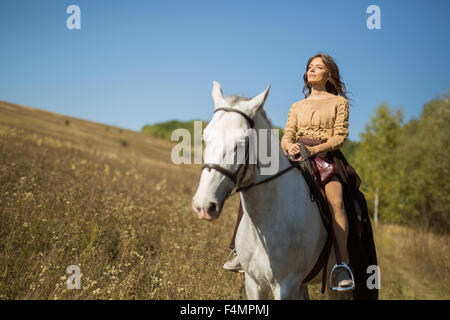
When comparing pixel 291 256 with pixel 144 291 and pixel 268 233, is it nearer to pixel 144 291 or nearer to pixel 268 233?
pixel 268 233

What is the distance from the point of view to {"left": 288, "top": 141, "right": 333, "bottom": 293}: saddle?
282cm

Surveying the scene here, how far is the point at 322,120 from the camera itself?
316cm

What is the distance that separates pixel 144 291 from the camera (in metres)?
4.12

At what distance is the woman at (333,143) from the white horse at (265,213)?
0.98ft

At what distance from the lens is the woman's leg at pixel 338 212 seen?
2877 mm

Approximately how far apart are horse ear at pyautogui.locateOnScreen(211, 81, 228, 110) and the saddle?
110 cm

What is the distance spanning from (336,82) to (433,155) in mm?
14744

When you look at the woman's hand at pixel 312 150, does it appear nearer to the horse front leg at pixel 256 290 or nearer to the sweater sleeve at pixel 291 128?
the sweater sleeve at pixel 291 128

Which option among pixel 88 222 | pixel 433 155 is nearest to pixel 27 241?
pixel 88 222

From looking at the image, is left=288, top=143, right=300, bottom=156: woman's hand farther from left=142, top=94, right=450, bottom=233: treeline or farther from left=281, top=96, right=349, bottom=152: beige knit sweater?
left=142, top=94, right=450, bottom=233: treeline

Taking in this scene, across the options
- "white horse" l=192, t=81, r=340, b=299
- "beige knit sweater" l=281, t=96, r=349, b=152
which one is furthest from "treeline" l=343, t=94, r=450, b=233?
"white horse" l=192, t=81, r=340, b=299

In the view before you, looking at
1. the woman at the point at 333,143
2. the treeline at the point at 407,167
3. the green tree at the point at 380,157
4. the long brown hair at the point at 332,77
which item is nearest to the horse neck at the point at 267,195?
the woman at the point at 333,143

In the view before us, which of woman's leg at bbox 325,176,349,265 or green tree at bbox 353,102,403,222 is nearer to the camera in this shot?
woman's leg at bbox 325,176,349,265

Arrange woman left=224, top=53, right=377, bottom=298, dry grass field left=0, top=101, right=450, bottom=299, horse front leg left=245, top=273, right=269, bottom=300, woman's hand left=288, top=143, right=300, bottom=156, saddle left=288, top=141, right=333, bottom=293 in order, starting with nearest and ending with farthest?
horse front leg left=245, top=273, right=269, bottom=300, saddle left=288, top=141, right=333, bottom=293, woman left=224, top=53, right=377, bottom=298, woman's hand left=288, top=143, right=300, bottom=156, dry grass field left=0, top=101, right=450, bottom=299
